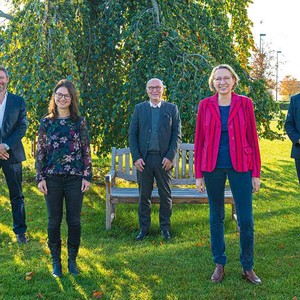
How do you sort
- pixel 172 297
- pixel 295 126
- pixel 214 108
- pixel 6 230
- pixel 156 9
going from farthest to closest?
1. pixel 156 9
2. pixel 6 230
3. pixel 295 126
4. pixel 214 108
5. pixel 172 297

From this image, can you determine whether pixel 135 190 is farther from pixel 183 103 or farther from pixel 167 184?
pixel 183 103

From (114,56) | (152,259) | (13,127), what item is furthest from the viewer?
(114,56)

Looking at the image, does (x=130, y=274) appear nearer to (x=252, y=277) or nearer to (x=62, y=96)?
(x=252, y=277)

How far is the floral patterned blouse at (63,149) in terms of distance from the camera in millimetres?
3738

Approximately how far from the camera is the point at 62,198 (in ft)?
12.5

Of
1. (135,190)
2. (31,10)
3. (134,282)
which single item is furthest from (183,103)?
(134,282)

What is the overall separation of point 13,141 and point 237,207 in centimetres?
246

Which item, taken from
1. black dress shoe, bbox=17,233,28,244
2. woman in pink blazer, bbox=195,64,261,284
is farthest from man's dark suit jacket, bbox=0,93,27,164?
woman in pink blazer, bbox=195,64,261,284

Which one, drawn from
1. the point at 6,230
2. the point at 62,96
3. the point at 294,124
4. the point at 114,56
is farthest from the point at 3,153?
the point at 114,56

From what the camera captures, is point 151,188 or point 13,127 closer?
point 13,127

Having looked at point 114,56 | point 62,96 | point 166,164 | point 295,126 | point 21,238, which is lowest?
point 21,238

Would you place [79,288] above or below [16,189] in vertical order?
below

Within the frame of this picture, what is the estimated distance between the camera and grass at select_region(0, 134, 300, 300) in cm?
365

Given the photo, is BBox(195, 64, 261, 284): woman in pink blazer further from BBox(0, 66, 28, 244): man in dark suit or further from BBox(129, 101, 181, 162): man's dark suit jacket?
BBox(0, 66, 28, 244): man in dark suit
